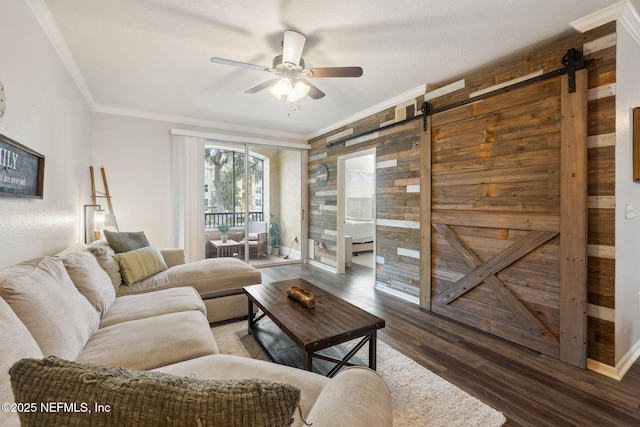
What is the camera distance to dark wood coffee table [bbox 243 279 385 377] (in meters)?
1.66

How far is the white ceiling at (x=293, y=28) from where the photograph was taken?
2029 mm

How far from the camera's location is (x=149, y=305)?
6.89 feet

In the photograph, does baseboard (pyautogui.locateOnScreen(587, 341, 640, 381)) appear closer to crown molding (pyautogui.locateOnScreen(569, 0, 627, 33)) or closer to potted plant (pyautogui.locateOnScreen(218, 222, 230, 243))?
crown molding (pyautogui.locateOnScreen(569, 0, 627, 33))

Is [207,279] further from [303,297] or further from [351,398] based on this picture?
[351,398]

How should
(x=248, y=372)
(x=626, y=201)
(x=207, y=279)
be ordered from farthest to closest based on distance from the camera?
(x=207, y=279), (x=626, y=201), (x=248, y=372)

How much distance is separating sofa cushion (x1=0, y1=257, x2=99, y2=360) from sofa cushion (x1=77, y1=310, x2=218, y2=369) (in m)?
0.09

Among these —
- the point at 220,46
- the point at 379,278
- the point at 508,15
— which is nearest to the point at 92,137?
the point at 220,46

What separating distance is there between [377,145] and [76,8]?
338cm

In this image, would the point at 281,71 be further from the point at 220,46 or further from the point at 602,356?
the point at 602,356

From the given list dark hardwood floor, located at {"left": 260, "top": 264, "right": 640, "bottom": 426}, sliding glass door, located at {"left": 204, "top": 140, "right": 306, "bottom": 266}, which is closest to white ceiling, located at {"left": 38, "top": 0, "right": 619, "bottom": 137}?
sliding glass door, located at {"left": 204, "top": 140, "right": 306, "bottom": 266}

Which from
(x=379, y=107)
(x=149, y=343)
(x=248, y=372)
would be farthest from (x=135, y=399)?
(x=379, y=107)

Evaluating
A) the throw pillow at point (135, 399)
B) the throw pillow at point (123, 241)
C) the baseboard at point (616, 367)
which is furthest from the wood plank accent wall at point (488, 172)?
the throw pillow at point (123, 241)

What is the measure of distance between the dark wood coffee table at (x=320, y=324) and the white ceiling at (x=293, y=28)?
7.36 ft

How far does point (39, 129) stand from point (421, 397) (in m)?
3.39
